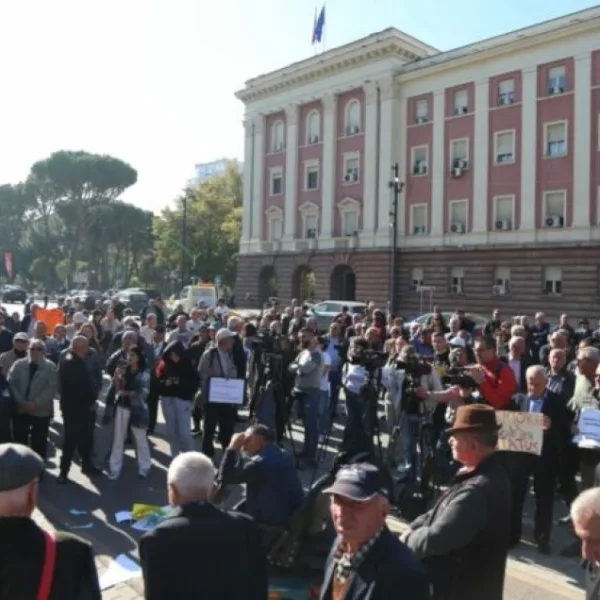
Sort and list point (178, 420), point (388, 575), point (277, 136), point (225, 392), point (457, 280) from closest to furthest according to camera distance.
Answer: point (388, 575), point (225, 392), point (178, 420), point (457, 280), point (277, 136)

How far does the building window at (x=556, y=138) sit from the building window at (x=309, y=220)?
52.5ft

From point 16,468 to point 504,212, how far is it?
3615cm

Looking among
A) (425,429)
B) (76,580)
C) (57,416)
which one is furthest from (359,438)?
(57,416)

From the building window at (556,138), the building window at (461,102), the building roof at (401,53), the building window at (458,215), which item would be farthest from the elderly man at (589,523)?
the building window at (461,102)

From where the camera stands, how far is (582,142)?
32.7m

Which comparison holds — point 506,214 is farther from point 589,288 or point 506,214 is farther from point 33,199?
point 33,199

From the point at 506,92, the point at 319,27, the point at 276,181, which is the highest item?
the point at 319,27

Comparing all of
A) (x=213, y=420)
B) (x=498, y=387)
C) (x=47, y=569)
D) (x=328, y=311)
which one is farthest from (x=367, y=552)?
(x=328, y=311)

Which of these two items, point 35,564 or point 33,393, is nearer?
point 35,564

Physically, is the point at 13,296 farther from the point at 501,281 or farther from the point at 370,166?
the point at 501,281

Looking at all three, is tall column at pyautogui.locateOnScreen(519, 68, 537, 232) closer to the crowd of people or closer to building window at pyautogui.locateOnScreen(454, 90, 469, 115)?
building window at pyautogui.locateOnScreen(454, 90, 469, 115)

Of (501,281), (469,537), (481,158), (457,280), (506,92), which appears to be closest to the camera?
(469,537)

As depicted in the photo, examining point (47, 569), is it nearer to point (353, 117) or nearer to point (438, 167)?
point (438, 167)

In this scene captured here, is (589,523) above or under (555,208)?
under
